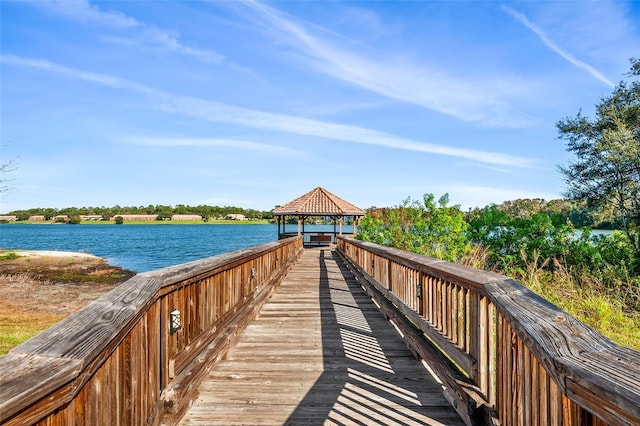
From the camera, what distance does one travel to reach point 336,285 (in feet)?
29.4

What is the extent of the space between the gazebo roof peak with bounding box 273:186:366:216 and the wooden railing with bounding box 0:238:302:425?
684 inches

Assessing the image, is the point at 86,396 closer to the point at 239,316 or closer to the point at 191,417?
the point at 191,417

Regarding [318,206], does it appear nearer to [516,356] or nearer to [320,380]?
[320,380]

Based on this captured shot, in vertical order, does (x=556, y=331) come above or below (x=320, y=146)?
below

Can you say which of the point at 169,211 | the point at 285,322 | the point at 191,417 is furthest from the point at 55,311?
the point at 169,211

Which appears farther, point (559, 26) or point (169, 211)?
point (169, 211)

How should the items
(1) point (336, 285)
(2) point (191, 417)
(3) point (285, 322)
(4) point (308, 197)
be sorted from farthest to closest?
(4) point (308, 197), (1) point (336, 285), (3) point (285, 322), (2) point (191, 417)

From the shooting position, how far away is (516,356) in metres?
2.02

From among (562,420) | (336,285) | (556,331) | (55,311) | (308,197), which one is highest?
(308,197)

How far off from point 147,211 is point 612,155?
506ft

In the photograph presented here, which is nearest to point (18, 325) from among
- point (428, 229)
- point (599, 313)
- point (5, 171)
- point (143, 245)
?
point (428, 229)

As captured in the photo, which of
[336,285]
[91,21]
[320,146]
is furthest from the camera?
[320,146]

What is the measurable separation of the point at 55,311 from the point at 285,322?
33.2 feet

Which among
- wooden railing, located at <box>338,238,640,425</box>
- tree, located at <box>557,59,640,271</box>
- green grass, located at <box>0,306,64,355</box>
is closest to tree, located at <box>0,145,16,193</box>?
green grass, located at <box>0,306,64,355</box>
